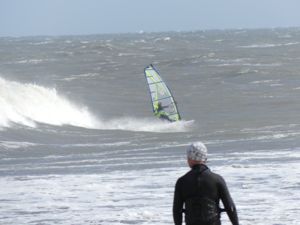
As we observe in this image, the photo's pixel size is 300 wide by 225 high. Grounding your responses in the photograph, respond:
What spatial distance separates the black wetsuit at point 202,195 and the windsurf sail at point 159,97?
760 inches

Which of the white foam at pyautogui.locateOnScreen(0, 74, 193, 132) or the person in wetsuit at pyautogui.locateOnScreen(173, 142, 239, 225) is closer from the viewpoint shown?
the person in wetsuit at pyautogui.locateOnScreen(173, 142, 239, 225)

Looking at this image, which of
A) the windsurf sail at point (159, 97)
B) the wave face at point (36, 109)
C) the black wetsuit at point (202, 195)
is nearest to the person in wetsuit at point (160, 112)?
the windsurf sail at point (159, 97)

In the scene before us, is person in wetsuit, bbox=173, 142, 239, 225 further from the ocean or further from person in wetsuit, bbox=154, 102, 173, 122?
person in wetsuit, bbox=154, 102, 173, 122

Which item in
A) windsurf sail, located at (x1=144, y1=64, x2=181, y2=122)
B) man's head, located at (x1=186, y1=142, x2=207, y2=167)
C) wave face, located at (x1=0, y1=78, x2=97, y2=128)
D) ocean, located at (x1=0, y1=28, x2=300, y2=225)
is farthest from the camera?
windsurf sail, located at (x1=144, y1=64, x2=181, y2=122)

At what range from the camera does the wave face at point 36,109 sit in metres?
25.2

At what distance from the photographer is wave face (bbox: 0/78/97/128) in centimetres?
2516

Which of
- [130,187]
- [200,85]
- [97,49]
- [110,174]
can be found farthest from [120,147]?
[97,49]

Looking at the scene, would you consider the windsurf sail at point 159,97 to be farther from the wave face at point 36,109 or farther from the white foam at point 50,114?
the wave face at point 36,109

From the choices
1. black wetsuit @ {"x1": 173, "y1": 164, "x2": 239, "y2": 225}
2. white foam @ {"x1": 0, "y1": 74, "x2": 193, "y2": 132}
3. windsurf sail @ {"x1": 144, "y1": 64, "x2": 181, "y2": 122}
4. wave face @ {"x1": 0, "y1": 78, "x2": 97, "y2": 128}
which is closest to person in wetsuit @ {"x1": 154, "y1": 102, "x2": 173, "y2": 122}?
windsurf sail @ {"x1": 144, "y1": 64, "x2": 181, "y2": 122}

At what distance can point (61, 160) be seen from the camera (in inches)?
623

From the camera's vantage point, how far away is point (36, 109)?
90.8ft

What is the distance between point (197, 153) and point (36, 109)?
22.5m

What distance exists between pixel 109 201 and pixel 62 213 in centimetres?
87

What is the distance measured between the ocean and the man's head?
3983 mm
